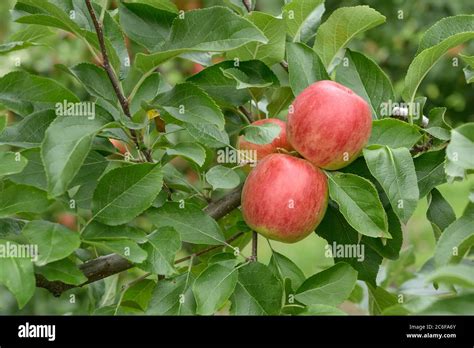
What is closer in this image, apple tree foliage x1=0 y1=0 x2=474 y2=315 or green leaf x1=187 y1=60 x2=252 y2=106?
apple tree foliage x1=0 y1=0 x2=474 y2=315

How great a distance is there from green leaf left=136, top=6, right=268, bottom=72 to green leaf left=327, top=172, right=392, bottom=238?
0.20 m

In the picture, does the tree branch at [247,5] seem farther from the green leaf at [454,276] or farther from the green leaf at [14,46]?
the green leaf at [454,276]

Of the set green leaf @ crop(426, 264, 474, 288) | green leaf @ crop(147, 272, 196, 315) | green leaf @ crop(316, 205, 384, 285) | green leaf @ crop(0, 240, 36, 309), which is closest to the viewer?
green leaf @ crop(426, 264, 474, 288)

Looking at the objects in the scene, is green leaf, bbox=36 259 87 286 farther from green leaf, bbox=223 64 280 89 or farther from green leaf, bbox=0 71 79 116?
green leaf, bbox=223 64 280 89

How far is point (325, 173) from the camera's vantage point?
94 cm

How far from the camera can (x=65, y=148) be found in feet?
2.57

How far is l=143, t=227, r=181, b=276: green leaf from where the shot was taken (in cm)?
84

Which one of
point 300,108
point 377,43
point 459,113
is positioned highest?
point 300,108

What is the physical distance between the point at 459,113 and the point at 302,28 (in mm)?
2238

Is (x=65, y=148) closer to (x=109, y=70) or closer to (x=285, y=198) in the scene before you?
(x=109, y=70)

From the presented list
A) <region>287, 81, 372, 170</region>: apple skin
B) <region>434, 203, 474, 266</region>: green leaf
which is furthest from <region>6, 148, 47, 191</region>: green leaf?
<region>434, 203, 474, 266</region>: green leaf

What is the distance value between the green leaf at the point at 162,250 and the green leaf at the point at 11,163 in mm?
163
